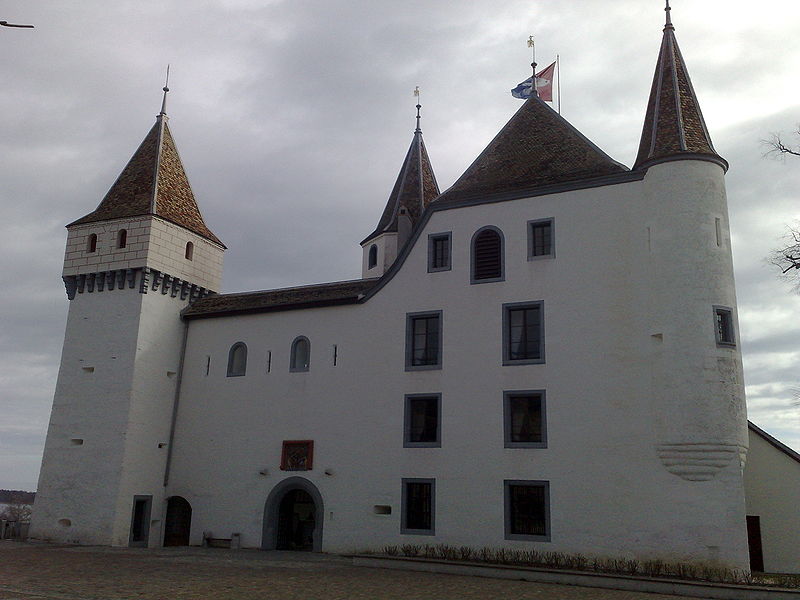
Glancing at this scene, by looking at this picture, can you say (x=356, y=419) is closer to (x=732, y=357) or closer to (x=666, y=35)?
(x=732, y=357)

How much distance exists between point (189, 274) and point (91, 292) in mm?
4080

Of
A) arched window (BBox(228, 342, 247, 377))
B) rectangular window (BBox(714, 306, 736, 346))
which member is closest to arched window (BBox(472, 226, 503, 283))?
rectangular window (BBox(714, 306, 736, 346))

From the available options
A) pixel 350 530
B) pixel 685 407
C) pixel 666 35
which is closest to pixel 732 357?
pixel 685 407

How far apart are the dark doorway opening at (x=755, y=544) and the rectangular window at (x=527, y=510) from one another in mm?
6442

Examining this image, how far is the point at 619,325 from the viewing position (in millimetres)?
24141

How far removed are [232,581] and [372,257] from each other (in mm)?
21874

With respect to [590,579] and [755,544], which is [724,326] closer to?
[755,544]

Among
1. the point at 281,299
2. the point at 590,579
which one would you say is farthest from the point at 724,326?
the point at 281,299

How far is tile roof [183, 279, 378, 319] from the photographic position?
1172 inches

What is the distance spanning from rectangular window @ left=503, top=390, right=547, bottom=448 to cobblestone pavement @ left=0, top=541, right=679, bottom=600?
5.44 m

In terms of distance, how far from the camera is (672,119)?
25.2 metres

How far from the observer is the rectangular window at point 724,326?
74.5 ft

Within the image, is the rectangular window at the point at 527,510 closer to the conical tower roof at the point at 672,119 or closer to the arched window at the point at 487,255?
the arched window at the point at 487,255

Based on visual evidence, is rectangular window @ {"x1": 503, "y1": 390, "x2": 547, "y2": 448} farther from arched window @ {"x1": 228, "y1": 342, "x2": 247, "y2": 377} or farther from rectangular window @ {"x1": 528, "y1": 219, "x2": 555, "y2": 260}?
arched window @ {"x1": 228, "y1": 342, "x2": 247, "y2": 377}
